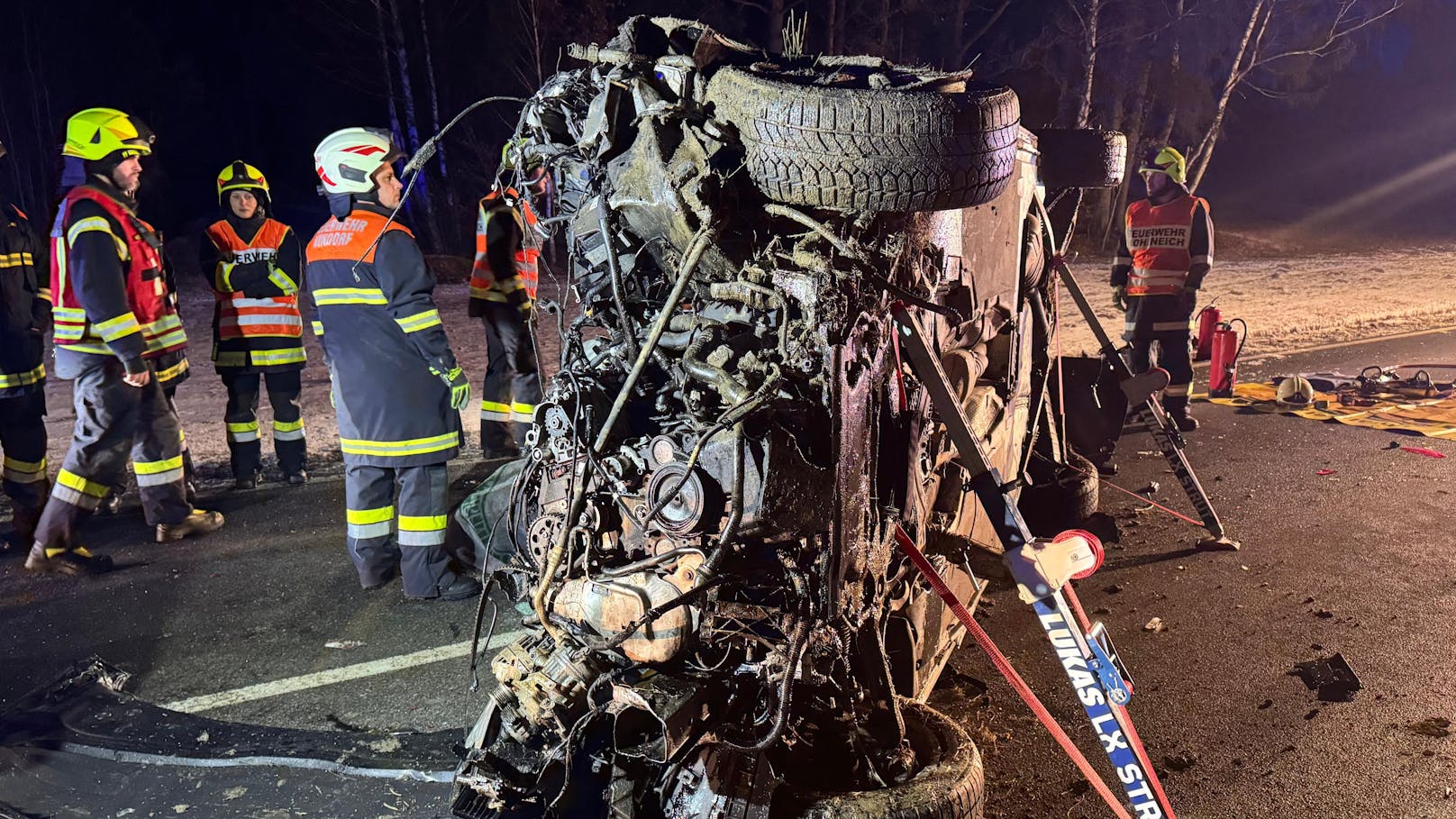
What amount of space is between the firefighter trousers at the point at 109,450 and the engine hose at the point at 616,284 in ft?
12.5

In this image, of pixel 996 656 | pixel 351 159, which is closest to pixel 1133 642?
pixel 996 656

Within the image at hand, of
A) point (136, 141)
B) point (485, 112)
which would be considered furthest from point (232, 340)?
point (485, 112)

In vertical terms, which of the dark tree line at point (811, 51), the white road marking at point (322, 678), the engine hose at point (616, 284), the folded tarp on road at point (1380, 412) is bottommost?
the folded tarp on road at point (1380, 412)

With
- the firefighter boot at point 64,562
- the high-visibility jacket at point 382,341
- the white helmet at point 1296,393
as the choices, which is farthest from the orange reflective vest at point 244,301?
the white helmet at point 1296,393

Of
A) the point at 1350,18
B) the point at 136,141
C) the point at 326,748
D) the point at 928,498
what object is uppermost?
the point at 1350,18

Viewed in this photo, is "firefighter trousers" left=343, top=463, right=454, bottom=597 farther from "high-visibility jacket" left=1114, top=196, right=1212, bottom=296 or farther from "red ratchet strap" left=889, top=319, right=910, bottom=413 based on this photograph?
"high-visibility jacket" left=1114, top=196, right=1212, bottom=296

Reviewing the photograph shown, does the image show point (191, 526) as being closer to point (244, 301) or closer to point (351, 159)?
point (244, 301)

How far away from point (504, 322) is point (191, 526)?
2.34 metres

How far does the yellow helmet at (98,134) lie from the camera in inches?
207

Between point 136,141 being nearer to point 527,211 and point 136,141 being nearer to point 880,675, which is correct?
point 527,211

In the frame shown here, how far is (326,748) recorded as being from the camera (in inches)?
143

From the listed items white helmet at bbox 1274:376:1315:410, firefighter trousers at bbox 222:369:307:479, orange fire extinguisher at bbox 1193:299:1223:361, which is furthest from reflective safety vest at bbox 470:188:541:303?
white helmet at bbox 1274:376:1315:410

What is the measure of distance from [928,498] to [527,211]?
1.75m

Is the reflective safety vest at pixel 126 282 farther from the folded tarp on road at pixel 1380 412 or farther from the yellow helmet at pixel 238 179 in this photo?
the folded tarp on road at pixel 1380 412
